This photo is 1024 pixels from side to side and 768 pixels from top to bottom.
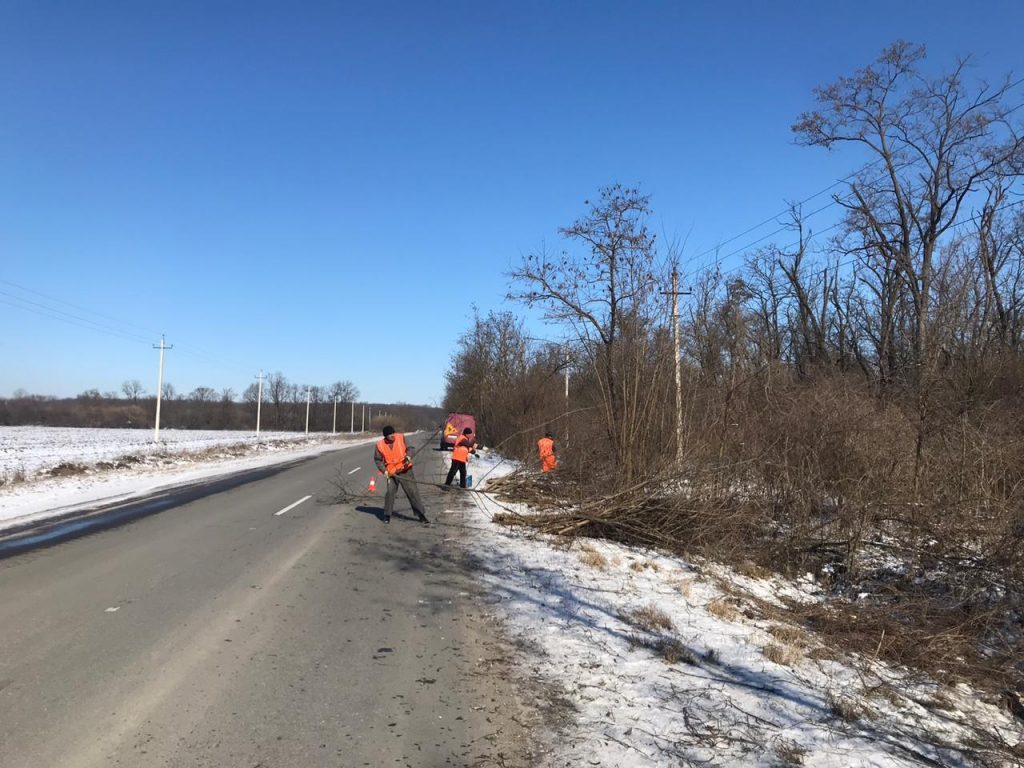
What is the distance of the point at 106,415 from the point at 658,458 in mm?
146295

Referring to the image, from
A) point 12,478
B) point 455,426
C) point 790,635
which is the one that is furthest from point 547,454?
point 455,426

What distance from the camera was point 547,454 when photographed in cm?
1470

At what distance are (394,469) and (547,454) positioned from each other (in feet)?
12.1

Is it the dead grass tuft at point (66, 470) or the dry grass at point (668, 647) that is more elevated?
the dead grass tuft at point (66, 470)

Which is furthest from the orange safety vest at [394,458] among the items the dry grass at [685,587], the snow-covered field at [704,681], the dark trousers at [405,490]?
the dry grass at [685,587]

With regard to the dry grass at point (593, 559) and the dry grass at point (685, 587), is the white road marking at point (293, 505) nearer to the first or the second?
the dry grass at point (593, 559)

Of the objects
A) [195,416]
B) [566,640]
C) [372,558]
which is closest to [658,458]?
[372,558]

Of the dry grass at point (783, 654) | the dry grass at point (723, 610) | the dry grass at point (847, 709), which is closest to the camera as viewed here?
the dry grass at point (847, 709)

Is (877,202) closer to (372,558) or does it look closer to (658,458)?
(658,458)

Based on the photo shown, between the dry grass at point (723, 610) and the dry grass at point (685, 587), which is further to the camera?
the dry grass at point (685, 587)

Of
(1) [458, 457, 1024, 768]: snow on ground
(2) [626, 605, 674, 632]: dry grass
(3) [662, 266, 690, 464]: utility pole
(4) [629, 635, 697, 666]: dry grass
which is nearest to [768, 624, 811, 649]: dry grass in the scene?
(1) [458, 457, 1024, 768]: snow on ground

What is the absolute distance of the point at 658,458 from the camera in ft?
37.4

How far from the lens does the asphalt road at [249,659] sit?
3.77 meters

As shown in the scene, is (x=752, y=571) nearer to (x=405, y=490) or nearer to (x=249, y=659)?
(x=405, y=490)
